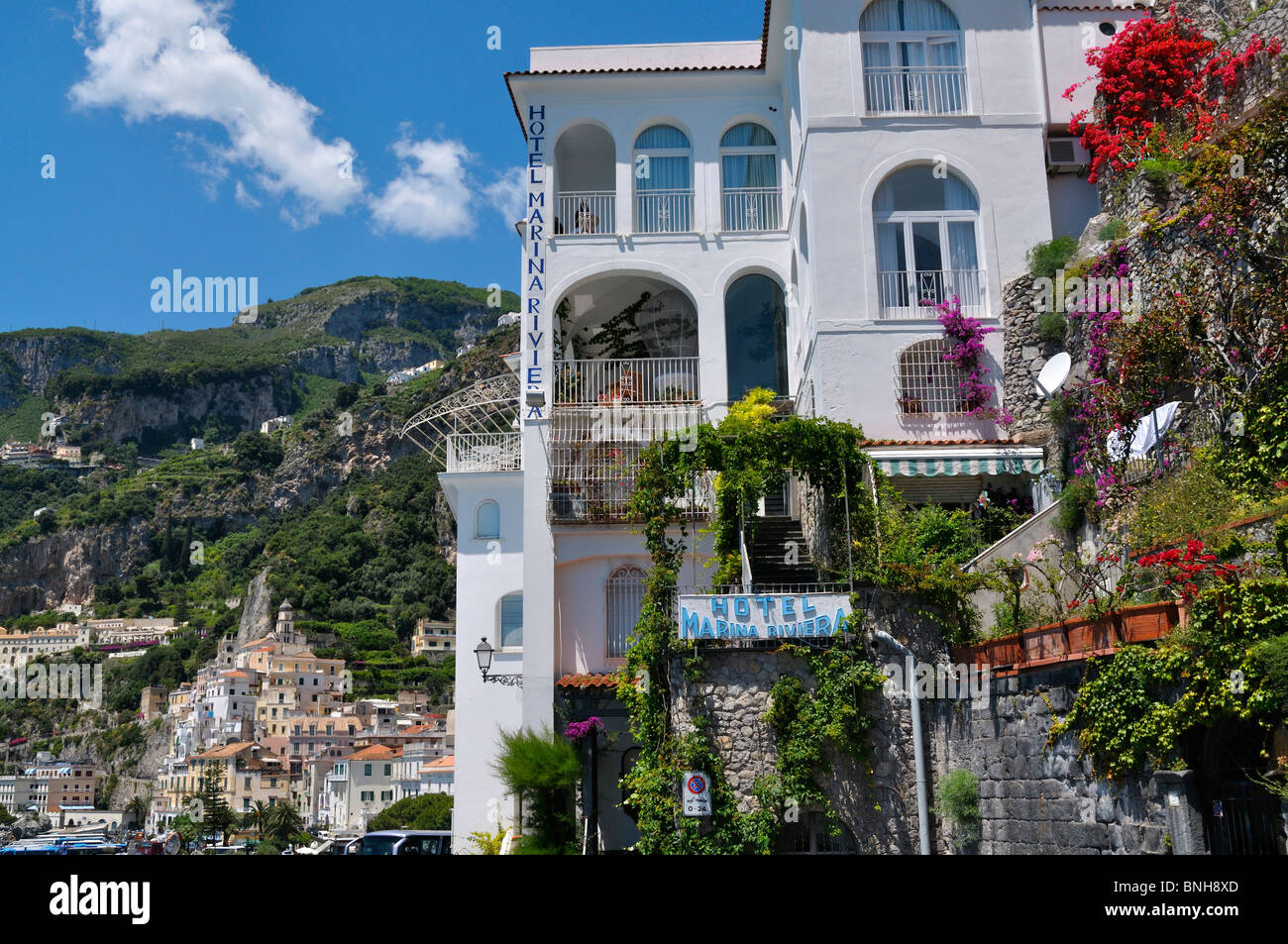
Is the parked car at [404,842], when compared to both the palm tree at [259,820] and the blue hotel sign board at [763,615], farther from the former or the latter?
the palm tree at [259,820]

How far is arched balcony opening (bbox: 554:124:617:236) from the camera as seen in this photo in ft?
81.1

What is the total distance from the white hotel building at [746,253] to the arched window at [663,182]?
1.9 inches

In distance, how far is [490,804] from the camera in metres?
24.7

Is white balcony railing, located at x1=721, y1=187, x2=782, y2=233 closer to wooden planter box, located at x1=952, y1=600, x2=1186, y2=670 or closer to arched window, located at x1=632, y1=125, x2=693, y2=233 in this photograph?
arched window, located at x1=632, y1=125, x2=693, y2=233

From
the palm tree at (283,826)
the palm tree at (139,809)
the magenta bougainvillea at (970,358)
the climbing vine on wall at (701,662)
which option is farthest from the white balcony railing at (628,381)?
the palm tree at (139,809)

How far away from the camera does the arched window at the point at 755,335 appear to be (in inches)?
952

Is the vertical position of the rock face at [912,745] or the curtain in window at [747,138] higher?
the curtain in window at [747,138]

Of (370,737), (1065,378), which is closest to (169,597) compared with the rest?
(370,737)

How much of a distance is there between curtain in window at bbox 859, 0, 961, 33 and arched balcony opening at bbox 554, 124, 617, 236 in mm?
6300

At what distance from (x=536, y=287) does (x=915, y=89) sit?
844 cm

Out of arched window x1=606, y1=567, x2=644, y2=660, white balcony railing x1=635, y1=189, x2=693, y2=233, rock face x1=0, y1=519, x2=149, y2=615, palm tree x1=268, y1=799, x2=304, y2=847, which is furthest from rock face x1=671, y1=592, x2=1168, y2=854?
rock face x1=0, y1=519, x2=149, y2=615
